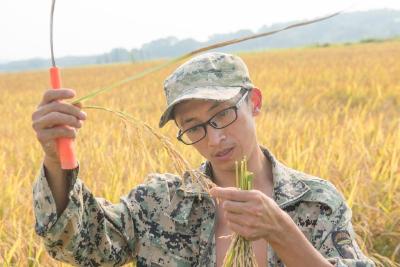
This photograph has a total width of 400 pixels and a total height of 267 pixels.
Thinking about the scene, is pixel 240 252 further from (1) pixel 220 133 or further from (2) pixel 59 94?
(2) pixel 59 94

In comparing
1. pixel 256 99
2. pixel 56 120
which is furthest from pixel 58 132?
pixel 256 99

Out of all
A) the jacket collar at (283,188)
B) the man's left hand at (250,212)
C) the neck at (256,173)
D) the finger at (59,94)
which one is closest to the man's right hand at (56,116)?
the finger at (59,94)

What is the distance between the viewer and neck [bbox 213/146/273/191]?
1.81 meters

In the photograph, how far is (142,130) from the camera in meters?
1.40

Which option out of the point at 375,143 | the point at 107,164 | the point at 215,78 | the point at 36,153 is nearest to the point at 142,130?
the point at 215,78

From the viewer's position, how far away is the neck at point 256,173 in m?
1.81

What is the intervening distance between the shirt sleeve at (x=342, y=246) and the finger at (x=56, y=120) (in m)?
0.69

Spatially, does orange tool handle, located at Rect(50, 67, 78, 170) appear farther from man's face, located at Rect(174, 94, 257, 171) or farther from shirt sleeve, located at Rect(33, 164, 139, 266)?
man's face, located at Rect(174, 94, 257, 171)

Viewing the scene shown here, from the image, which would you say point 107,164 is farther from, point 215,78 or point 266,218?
point 266,218

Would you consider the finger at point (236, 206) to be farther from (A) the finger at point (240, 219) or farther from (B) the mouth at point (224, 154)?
(B) the mouth at point (224, 154)

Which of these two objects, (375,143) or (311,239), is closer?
(311,239)

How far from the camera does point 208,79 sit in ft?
5.74

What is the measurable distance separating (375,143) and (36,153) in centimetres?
228

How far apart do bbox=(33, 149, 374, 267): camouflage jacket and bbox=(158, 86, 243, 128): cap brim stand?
25cm
